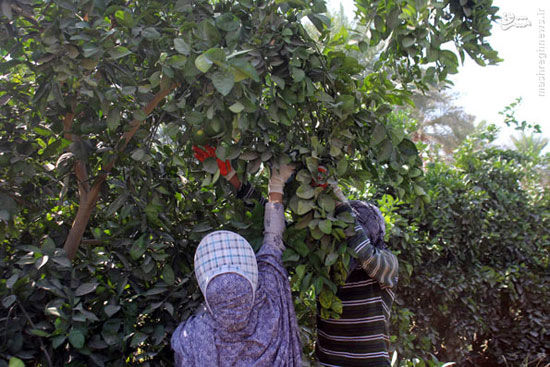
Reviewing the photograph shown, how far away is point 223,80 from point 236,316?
3.01ft

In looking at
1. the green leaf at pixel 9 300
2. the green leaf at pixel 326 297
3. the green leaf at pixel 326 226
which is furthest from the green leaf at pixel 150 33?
the green leaf at pixel 326 297

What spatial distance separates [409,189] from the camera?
2051 mm

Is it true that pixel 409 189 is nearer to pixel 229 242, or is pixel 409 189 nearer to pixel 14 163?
pixel 229 242

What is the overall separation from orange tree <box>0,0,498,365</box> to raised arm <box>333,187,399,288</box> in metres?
0.12

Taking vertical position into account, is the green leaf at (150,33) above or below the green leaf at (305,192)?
above

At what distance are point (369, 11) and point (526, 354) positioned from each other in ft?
13.0

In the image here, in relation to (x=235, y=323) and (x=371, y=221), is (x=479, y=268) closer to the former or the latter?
(x=371, y=221)

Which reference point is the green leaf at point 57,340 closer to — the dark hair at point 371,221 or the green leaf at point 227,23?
the green leaf at point 227,23

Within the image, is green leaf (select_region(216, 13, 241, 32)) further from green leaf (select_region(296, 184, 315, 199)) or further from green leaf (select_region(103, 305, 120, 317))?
green leaf (select_region(103, 305, 120, 317))

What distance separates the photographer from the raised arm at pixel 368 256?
2203 mm

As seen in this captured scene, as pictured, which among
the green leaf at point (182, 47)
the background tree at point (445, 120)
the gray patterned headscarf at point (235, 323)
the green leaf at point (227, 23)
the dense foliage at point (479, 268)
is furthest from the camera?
the background tree at point (445, 120)

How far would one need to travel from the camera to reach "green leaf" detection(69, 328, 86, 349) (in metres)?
1.80

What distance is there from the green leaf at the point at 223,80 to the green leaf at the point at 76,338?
3.77 ft

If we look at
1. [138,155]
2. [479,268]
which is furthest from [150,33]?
[479,268]
